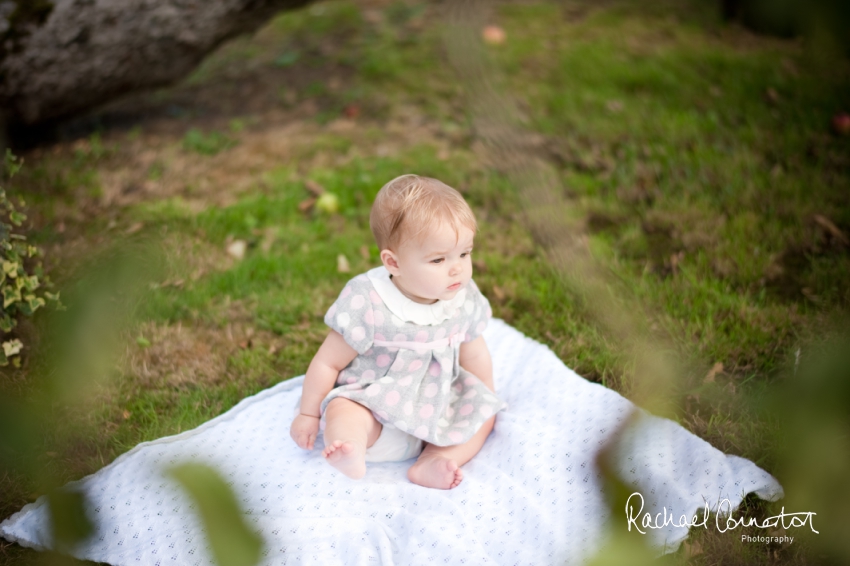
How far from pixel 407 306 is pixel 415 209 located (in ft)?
1.14

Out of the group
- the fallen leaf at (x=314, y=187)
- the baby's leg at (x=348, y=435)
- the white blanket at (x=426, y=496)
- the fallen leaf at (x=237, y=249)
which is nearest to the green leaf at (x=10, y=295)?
the white blanket at (x=426, y=496)

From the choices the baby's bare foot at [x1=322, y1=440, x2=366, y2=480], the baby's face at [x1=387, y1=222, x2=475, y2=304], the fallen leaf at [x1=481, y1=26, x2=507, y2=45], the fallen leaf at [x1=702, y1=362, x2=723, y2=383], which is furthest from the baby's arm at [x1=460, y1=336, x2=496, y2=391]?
the fallen leaf at [x1=481, y1=26, x2=507, y2=45]

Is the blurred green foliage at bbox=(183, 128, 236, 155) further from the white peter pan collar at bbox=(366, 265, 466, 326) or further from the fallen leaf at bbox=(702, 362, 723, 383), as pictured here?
the fallen leaf at bbox=(702, 362, 723, 383)

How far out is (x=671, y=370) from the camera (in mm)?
872

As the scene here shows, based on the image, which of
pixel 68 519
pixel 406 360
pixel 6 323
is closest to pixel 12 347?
pixel 6 323

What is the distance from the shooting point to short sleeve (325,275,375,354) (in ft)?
7.25

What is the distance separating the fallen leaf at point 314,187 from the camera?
4121 millimetres

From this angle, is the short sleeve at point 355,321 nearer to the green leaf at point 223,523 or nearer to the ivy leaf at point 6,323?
the ivy leaf at point 6,323

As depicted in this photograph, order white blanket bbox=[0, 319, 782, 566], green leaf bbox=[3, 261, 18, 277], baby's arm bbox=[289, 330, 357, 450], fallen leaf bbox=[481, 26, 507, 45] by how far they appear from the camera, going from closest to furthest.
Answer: white blanket bbox=[0, 319, 782, 566]
baby's arm bbox=[289, 330, 357, 450]
green leaf bbox=[3, 261, 18, 277]
fallen leaf bbox=[481, 26, 507, 45]

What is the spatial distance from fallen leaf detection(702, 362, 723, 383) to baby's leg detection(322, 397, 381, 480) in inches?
52.0

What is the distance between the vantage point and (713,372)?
2.67 meters

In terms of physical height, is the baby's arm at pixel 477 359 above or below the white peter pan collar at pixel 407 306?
below

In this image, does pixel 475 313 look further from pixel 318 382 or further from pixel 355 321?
pixel 318 382

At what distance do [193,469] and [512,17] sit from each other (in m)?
6.54
